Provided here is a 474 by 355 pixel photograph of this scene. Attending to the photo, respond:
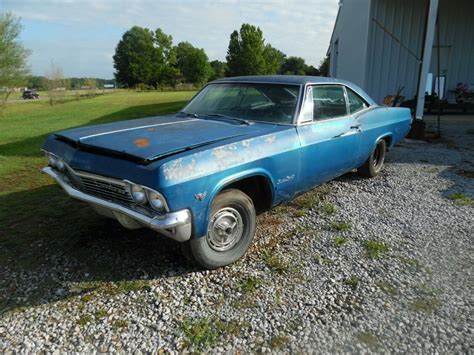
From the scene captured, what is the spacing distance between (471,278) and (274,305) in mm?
1641

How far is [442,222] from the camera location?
→ 383 cm

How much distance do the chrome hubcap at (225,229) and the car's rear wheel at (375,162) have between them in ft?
9.22

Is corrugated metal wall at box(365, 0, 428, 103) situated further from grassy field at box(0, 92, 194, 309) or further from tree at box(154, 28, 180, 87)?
tree at box(154, 28, 180, 87)

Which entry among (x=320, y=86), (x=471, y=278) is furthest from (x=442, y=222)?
(x=320, y=86)

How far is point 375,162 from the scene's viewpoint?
5.40m

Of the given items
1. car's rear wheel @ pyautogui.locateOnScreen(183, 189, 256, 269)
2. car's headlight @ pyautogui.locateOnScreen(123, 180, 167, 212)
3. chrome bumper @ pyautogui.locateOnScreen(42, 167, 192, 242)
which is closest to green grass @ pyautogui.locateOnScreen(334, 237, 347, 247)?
car's rear wheel @ pyautogui.locateOnScreen(183, 189, 256, 269)

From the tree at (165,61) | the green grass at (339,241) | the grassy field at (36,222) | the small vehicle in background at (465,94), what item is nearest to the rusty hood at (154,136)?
the grassy field at (36,222)

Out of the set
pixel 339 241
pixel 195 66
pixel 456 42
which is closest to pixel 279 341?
pixel 339 241

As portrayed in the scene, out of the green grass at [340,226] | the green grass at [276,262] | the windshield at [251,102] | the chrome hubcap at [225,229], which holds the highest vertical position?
the windshield at [251,102]

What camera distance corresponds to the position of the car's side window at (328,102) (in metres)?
3.84

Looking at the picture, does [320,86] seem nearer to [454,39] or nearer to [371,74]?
[371,74]

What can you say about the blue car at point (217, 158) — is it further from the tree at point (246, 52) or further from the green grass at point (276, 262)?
the tree at point (246, 52)

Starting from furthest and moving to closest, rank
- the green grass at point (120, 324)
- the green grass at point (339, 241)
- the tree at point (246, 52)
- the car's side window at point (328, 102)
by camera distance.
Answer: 1. the tree at point (246, 52)
2. the car's side window at point (328, 102)
3. the green grass at point (339, 241)
4. the green grass at point (120, 324)

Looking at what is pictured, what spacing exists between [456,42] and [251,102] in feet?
42.0
